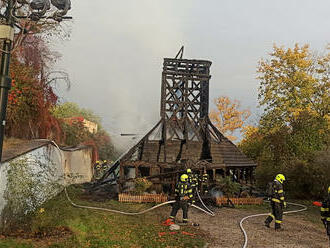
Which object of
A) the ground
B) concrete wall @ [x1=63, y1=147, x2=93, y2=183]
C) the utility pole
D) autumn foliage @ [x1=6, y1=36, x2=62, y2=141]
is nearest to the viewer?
the utility pole

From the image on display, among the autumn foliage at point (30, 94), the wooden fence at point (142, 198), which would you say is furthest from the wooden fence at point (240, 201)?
the autumn foliage at point (30, 94)

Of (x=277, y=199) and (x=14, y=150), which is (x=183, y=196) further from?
(x=14, y=150)

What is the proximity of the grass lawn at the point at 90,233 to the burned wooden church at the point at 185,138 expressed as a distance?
5839mm

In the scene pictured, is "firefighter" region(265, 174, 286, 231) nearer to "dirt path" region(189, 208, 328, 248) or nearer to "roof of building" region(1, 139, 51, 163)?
"dirt path" region(189, 208, 328, 248)

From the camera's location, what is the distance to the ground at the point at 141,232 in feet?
23.4

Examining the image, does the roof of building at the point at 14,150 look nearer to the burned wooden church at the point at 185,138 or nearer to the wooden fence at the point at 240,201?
the burned wooden church at the point at 185,138

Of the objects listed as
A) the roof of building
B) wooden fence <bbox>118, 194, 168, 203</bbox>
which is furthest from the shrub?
the roof of building

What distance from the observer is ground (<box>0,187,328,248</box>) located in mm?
7137

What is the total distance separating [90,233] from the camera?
812cm

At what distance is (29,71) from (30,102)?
138cm

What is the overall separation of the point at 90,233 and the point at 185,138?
10.5m

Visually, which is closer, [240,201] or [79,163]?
[240,201]

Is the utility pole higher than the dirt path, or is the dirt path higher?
the utility pole

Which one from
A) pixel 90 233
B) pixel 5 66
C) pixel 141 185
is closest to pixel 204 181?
pixel 141 185
